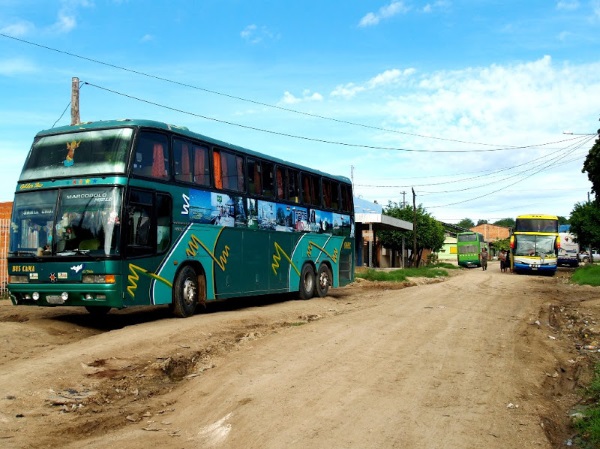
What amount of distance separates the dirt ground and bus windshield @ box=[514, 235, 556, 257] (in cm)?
2852

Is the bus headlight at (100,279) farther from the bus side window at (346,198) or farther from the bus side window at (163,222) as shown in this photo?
the bus side window at (346,198)

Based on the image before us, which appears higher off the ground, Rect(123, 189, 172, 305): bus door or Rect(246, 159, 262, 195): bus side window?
Rect(246, 159, 262, 195): bus side window

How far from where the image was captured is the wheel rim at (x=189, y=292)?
1312 centimetres

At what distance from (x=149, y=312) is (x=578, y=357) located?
948 centimetres

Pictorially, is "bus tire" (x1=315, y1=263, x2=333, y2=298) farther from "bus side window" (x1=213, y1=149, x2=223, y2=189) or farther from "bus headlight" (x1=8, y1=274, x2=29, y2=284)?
"bus headlight" (x1=8, y1=274, x2=29, y2=284)

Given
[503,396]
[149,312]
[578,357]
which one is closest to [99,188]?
[149,312]

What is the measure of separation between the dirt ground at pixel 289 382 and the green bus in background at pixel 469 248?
51569mm

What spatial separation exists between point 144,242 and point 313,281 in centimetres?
862

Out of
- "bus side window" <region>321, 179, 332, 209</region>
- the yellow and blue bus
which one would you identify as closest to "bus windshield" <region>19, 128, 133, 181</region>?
"bus side window" <region>321, 179, 332, 209</region>

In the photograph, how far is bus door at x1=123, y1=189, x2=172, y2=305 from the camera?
11438mm

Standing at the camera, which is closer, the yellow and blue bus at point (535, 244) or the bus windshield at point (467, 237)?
the yellow and blue bus at point (535, 244)

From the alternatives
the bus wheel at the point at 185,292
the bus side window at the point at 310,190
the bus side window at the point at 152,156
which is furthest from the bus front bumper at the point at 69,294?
the bus side window at the point at 310,190

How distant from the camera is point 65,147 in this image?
1198cm

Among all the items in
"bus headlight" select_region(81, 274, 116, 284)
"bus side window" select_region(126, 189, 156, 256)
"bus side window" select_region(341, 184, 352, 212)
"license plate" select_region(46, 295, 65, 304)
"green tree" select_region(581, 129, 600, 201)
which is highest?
"green tree" select_region(581, 129, 600, 201)
